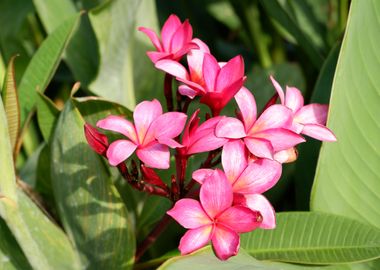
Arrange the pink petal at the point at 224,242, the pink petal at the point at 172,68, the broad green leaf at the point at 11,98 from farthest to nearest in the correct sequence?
1. the broad green leaf at the point at 11,98
2. the pink petal at the point at 172,68
3. the pink petal at the point at 224,242

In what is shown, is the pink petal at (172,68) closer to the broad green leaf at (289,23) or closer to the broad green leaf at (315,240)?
the broad green leaf at (315,240)

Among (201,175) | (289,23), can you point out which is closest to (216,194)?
(201,175)

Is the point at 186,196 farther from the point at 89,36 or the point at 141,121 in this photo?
the point at 89,36

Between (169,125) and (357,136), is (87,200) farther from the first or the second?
(357,136)

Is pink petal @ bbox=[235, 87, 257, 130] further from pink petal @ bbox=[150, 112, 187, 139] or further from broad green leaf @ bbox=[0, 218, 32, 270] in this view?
broad green leaf @ bbox=[0, 218, 32, 270]

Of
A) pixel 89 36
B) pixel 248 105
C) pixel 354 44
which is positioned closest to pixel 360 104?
pixel 354 44

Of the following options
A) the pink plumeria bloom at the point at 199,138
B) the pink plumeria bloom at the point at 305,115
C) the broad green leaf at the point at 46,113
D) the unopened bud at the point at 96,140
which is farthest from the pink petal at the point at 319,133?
the broad green leaf at the point at 46,113

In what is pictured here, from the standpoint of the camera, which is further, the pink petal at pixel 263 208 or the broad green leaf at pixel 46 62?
the broad green leaf at pixel 46 62

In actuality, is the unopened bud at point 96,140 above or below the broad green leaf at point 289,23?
above

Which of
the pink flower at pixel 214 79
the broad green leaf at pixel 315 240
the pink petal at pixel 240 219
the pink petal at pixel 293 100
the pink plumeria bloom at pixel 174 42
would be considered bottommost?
the broad green leaf at pixel 315 240
